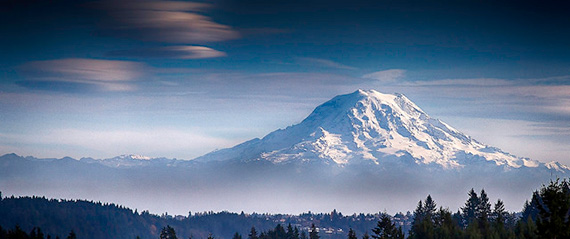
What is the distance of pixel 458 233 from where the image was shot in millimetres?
166625

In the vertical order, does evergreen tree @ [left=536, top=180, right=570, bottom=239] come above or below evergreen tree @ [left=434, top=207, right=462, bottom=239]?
below

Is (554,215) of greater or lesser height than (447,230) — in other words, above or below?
below

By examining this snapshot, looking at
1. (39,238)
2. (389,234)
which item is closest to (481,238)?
(389,234)

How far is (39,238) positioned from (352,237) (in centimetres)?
7211

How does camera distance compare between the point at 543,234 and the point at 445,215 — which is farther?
the point at 445,215

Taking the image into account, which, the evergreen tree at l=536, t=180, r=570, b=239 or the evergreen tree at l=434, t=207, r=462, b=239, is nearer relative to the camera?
the evergreen tree at l=536, t=180, r=570, b=239

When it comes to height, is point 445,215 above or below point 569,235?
above

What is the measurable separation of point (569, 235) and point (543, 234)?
101 inches

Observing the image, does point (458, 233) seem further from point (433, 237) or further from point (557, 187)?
point (557, 187)

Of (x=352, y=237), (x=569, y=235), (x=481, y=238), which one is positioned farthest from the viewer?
(x=352, y=237)

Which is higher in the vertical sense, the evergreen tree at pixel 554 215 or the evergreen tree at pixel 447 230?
the evergreen tree at pixel 447 230

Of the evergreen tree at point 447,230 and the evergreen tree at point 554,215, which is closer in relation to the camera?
the evergreen tree at point 554,215

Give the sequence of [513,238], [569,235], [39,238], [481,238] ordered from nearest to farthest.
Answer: [569,235]
[513,238]
[481,238]
[39,238]

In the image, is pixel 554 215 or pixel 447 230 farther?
pixel 447 230
